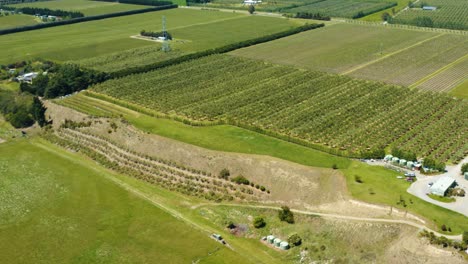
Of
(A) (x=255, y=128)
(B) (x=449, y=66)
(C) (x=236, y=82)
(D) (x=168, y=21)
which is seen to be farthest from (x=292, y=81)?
(D) (x=168, y=21)

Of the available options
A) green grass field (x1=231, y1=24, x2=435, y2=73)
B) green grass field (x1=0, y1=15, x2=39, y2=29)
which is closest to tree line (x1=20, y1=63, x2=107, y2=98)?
green grass field (x1=231, y1=24, x2=435, y2=73)

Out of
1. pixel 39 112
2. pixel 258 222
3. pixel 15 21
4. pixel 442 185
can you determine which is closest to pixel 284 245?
pixel 258 222

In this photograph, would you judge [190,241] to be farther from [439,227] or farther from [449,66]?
[449,66]

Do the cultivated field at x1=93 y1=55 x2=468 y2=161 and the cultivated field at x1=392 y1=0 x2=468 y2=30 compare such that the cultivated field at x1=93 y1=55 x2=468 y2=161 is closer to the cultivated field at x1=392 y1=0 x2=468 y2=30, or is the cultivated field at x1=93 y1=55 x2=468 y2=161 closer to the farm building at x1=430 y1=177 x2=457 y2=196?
the farm building at x1=430 y1=177 x2=457 y2=196

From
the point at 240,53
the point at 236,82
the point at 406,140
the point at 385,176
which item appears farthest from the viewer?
the point at 240,53

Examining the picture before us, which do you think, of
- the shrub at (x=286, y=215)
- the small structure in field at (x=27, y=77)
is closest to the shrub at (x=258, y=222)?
the shrub at (x=286, y=215)

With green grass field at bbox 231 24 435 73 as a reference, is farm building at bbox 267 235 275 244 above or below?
below
